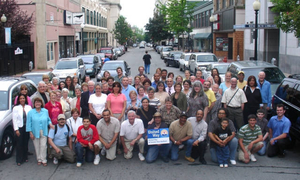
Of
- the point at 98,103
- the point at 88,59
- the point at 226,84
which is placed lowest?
the point at 98,103

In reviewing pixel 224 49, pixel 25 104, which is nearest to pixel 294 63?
pixel 25 104

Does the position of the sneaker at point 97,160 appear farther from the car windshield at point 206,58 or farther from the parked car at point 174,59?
the parked car at point 174,59

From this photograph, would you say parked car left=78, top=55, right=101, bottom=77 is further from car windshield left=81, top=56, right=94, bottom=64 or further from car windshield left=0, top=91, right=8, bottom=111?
car windshield left=0, top=91, right=8, bottom=111

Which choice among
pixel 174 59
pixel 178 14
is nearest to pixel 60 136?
pixel 174 59

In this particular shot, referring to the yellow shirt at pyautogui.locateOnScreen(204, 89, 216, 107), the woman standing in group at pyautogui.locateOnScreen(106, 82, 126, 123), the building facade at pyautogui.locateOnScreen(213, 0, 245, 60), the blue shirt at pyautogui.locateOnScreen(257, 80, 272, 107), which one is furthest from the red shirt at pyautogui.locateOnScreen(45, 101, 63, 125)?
the building facade at pyautogui.locateOnScreen(213, 0, 245, 60)

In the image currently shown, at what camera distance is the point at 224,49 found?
1752 inches

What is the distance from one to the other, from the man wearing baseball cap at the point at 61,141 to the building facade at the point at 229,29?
31.5 m

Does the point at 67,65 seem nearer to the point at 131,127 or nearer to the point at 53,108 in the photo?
the point at 53,108

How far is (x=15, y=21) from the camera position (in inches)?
1102

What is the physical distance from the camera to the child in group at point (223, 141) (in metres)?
7.83

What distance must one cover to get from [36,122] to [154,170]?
2.98 metres

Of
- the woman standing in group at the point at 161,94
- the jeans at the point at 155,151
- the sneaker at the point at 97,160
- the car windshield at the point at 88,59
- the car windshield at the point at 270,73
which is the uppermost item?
the car windshield at the point at 88,59

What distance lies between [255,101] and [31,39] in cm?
2728

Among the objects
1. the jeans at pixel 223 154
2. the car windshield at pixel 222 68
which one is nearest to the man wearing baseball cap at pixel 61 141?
the jeans at pixel 223 154
